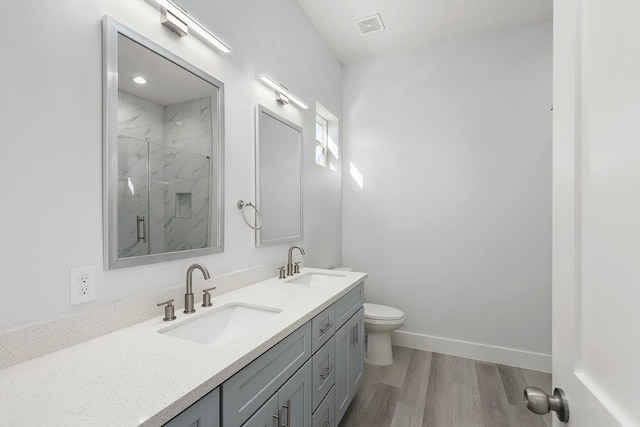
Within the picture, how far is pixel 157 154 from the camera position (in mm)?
1268

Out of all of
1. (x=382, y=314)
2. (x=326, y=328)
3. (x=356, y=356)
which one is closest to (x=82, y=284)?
(x=326, y=328)

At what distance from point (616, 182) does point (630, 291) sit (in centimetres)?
15

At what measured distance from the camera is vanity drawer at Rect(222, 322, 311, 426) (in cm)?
85

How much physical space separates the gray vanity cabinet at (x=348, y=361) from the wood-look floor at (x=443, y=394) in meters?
0.23

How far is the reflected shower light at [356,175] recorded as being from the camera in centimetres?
318

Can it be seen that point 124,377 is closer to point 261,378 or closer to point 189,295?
point 261,378

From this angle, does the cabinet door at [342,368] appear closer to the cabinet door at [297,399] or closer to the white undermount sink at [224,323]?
the cabinet door at [297,399]

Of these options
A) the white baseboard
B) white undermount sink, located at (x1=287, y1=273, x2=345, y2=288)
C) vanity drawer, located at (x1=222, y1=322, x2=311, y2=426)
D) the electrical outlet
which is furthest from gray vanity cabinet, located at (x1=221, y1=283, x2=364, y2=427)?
the white baseboard

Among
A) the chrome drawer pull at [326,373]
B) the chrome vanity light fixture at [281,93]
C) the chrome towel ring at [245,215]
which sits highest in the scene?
the chrome vanity light fixture at [281,93]

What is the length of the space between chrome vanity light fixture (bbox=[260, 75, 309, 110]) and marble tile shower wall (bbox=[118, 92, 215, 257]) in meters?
0.53

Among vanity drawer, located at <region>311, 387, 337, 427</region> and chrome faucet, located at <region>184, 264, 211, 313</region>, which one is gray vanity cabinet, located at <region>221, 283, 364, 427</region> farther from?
A: chrome faucet, located at <region>184, 264, 211, 313</region>

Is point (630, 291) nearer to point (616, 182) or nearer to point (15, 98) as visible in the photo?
point (616, 182)

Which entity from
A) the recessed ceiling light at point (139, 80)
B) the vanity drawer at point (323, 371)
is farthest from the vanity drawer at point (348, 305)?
the recessed ceiling light at point (139, 80)

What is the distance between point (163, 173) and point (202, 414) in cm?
95
